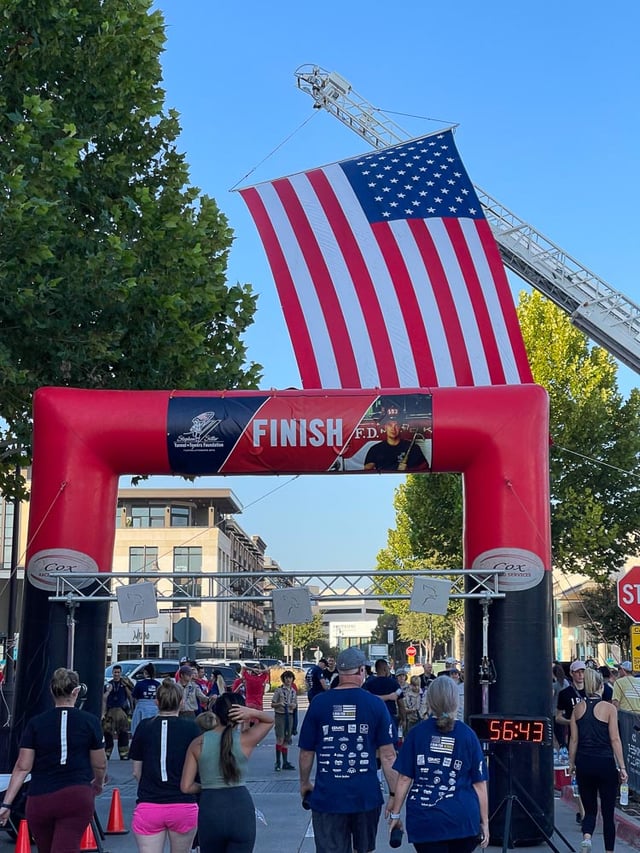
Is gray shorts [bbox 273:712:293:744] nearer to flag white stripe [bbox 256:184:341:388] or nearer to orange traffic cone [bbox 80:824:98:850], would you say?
flag white stripe [bbox 256:184:341:388]

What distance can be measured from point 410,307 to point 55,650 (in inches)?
260

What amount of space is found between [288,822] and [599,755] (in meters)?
4.53

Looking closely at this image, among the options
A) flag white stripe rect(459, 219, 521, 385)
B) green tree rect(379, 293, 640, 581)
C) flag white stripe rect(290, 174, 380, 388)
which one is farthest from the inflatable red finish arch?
green tree rect(379, 293, 640, 581)

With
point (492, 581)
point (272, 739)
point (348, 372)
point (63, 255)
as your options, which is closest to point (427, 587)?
point (492, 581)

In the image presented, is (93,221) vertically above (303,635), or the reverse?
(93,221)

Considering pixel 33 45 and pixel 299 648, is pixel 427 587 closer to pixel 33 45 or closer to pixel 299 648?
pixel 33 45

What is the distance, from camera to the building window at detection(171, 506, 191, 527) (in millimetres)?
78562

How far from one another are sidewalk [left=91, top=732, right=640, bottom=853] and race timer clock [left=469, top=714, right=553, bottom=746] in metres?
1.23

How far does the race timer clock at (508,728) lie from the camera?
33.2 feet

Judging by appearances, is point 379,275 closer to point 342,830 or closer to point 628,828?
point 628,828

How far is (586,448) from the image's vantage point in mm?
34812

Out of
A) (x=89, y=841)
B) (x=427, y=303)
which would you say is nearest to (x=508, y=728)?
(x=89, y=841)

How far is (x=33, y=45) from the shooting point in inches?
553

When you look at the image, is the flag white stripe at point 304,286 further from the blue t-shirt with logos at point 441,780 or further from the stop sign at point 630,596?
the blue t-shirt with logos at point 441,780
